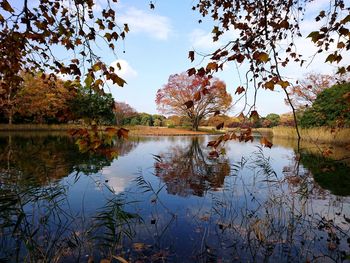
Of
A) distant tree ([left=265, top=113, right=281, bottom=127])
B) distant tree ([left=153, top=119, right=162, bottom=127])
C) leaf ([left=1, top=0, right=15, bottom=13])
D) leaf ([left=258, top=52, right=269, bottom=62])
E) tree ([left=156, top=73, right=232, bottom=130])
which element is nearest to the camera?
leaf ([left=258, top=52, right=269, bottom=62])

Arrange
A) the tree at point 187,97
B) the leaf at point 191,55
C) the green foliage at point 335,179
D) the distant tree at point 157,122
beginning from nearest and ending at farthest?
the leaf at point 191,55 < the green foliage at point 335,179 < the tree at point 187,97 < the distant tree at point 157,122

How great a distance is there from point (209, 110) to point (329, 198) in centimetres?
3421

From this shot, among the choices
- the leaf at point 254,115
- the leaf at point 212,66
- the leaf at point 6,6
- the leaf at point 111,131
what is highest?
the leaf at point 6,6

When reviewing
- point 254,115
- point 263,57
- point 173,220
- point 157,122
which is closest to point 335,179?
point 173,220

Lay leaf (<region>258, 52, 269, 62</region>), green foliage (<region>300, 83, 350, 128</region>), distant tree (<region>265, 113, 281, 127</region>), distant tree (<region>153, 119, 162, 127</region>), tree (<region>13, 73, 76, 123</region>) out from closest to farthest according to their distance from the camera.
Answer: leaf (<region>258, 52, 269, 62</region>), green foliage (<region>300, 83, 350, 128</region>), tree (<region>13, 73, 76, 123</region>), distant tree (<region>153, 119, 162, 127</region>), distant tree (<region>265, 113, 281, 127</region>)

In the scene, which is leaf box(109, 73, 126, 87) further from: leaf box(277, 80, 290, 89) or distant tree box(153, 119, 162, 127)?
distant tree box(153, 119, 162, 127)

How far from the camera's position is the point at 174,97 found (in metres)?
39.1

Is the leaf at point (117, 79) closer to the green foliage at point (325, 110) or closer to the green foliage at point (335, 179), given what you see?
the green foliage at point (335, 179)

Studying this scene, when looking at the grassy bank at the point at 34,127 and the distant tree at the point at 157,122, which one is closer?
the grassy bank at the point at 34,127

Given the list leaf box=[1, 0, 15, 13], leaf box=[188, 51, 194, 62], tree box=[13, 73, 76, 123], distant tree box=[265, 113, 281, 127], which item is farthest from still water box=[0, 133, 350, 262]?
distant tree box=[265, 113, 281, 127]

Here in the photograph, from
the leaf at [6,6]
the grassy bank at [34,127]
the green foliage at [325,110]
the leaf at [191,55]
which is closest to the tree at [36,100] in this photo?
the grassy bank at [34,127]

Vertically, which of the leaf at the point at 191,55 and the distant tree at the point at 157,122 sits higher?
the leaf at the point at 191,55

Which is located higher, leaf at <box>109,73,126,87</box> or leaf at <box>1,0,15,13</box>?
leaf at <box>1,0,15,13</box>

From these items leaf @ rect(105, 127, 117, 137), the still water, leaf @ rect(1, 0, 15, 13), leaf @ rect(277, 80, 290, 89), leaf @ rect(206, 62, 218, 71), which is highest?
leaf @ rect(1, 0, 15, 13)
